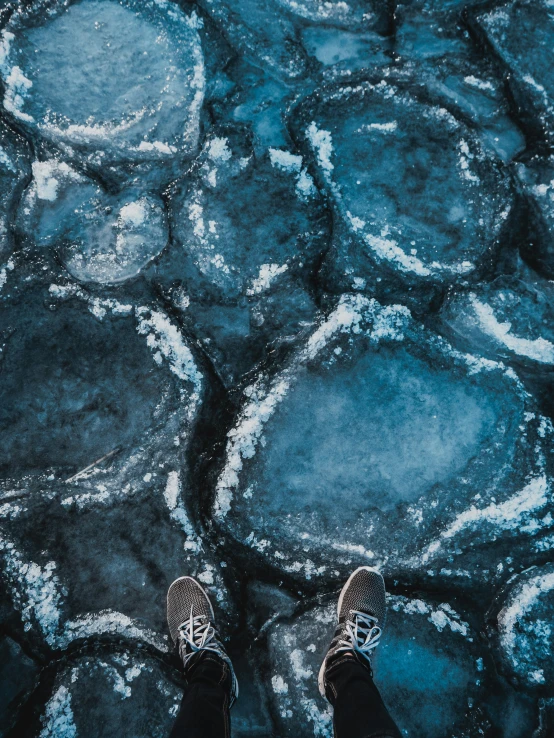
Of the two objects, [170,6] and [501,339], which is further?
[170,6]

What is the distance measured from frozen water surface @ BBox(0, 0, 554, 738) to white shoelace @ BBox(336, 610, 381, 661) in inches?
4.3

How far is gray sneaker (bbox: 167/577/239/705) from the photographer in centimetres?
150

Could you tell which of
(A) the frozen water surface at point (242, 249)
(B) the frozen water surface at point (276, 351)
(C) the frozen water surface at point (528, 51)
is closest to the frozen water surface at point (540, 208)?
(B) the frozen water surface at point (276, 351)

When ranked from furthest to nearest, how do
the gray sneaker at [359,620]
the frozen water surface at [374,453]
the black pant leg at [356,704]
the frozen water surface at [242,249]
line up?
the frozen water surface at [242,249] < the frozen water surface at [374,453] < the gray sneaker at [359,620] < the black pant leg at [356,704]

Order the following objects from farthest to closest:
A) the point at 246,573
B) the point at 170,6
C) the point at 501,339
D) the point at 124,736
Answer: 1. the point at 170,6
2. the point at 501,339
3. the point at 246,573
4. the point at 124,736

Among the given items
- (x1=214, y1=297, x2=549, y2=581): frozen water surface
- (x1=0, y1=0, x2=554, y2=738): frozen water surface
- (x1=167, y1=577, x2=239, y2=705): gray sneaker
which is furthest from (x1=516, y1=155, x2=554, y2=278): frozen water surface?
(x1=167, y1=577, x2=239, y2=705): gray sneaker

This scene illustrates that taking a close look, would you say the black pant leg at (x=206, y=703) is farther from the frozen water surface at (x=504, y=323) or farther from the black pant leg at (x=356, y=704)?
the frozen water surface at (x=504, y=323)

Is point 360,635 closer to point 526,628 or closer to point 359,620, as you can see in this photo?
point 359,620

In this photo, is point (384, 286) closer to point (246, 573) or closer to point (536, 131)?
point (536, 131)

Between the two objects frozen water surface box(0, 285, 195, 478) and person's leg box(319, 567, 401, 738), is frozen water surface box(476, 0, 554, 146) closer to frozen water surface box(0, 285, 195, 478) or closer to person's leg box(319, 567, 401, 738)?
frozen water surface box(0, 285, 195, 478)

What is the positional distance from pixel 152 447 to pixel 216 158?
3.80ft

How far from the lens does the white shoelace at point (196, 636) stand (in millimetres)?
1494

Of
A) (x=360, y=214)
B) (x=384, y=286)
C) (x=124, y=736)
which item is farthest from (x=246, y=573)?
(x=360, y=214)

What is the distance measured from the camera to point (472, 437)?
170cm
